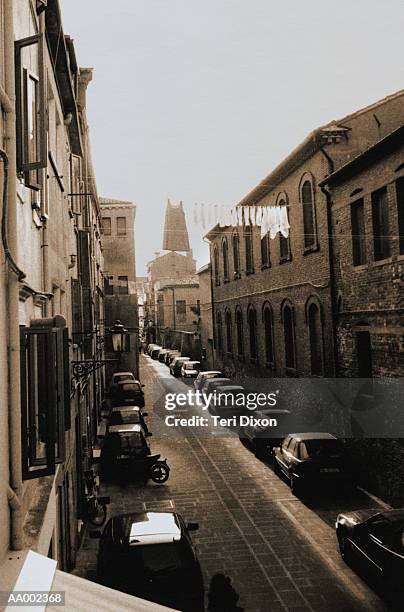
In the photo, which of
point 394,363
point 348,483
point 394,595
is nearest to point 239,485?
point 348,483

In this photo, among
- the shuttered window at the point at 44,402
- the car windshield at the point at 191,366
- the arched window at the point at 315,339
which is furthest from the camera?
the car windshield at the point at 191,366

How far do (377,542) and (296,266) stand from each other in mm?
11093

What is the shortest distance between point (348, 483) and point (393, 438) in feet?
4.71

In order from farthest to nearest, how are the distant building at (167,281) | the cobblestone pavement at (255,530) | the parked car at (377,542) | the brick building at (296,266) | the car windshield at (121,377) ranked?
the distant building at (167,281) < the car windshield at (121,377) < the brick building at (296,266) < the cobblestone pavement at (255,530) < the parked car at (377,542)

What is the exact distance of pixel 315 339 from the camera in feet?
55.9

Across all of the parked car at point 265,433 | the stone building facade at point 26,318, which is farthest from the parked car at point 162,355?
the stone building facade at point 26,318

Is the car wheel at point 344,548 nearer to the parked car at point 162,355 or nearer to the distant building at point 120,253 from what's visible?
the distant building at point 120,253

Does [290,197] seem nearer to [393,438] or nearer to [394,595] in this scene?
[393,438]

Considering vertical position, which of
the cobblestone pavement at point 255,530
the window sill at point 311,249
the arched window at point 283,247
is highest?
the arched window at point 283,247

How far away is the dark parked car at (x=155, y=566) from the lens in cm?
699

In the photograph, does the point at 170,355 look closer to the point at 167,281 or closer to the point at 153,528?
the point at 167,281

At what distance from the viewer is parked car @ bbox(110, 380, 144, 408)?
2386 cm

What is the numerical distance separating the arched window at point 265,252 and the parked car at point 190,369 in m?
12.0

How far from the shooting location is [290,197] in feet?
61.1
